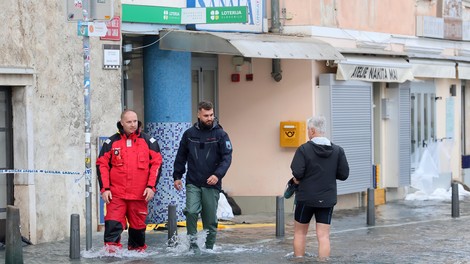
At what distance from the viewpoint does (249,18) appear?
2022 centimetres

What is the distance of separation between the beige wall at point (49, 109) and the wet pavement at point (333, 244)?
496mm

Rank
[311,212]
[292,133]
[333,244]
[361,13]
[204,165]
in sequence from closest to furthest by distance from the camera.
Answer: [311,212] → [204,165] → [333,244] → [292,133] → [361,13]

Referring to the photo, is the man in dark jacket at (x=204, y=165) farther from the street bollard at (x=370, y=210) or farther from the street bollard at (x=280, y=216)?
the street bollard at (x=370, y=210)

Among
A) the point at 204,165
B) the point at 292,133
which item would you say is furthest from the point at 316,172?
the point at 292,133

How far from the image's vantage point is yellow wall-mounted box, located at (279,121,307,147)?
21062mm

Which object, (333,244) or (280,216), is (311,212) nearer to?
(333,244)

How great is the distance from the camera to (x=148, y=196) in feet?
46.0

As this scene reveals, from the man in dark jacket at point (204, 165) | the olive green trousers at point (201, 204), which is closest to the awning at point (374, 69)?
the man in dark jacket at point (204, 165)

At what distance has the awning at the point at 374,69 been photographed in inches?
851

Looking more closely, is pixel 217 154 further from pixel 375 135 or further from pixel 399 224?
pixel 375 135

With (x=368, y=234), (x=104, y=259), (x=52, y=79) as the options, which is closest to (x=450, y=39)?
(x=368, y=234)

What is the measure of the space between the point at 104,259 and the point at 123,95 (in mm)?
5261

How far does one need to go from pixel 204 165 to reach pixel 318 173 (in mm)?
1727

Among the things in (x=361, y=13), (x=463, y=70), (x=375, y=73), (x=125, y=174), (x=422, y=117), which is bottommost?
(x=125, y=174)
